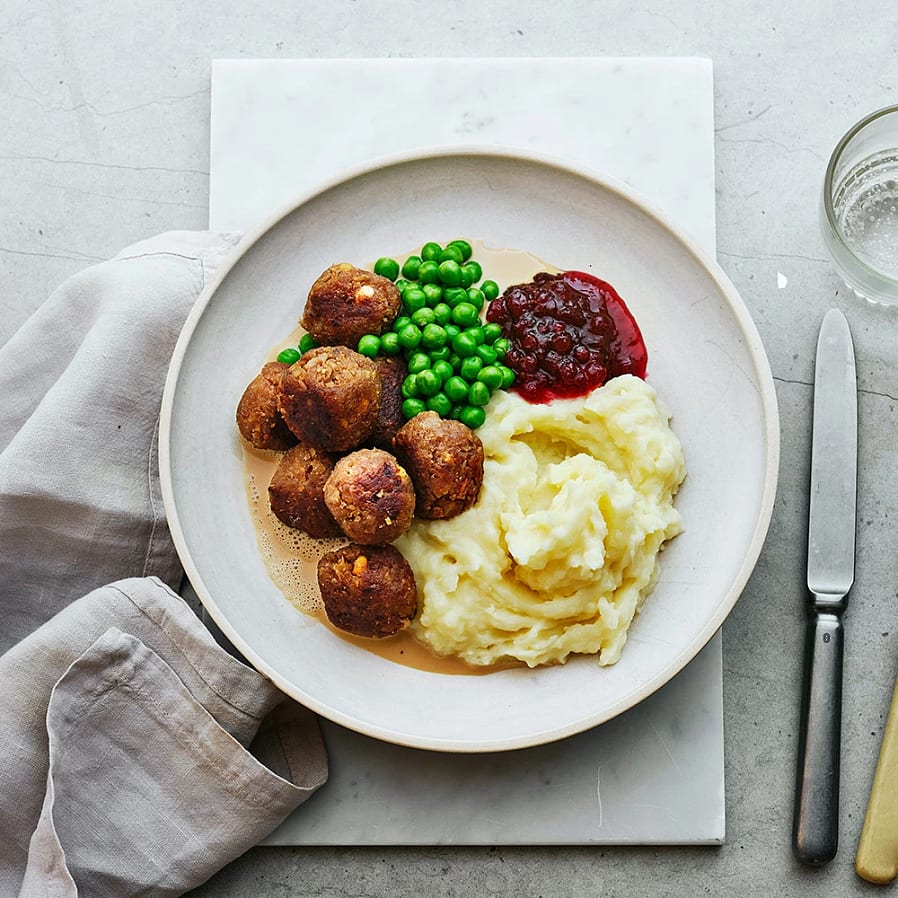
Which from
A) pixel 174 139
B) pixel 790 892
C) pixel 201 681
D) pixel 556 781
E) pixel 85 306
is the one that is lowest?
pixel 790 892

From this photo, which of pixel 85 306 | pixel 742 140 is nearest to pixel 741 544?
pixel 742 140

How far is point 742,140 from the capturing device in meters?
4.61

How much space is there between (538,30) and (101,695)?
126 inches

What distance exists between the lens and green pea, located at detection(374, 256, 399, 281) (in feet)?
13.8

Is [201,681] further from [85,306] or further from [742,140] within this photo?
[742,140]

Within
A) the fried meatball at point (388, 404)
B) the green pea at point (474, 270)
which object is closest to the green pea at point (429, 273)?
the green pea at point (474, 270)

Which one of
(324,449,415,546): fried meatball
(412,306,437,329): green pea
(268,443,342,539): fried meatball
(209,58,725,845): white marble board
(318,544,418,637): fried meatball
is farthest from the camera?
(209,58,725,845): white marble board

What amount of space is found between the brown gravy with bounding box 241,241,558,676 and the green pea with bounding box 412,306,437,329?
373 mm

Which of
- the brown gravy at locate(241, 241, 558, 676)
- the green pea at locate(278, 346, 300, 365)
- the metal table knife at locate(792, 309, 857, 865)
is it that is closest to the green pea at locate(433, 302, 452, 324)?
the brown gravy at locate(241, 241, 558, 676)

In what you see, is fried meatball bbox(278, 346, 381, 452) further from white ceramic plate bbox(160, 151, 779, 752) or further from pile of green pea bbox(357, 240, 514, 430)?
white ceramic plate bbox(160, 151, 779, 752)

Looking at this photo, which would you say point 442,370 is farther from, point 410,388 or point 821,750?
point 821,750

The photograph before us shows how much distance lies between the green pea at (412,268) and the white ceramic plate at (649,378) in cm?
11

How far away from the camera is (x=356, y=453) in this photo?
374 centimetres

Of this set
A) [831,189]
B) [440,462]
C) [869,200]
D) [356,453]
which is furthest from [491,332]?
[869,200]
